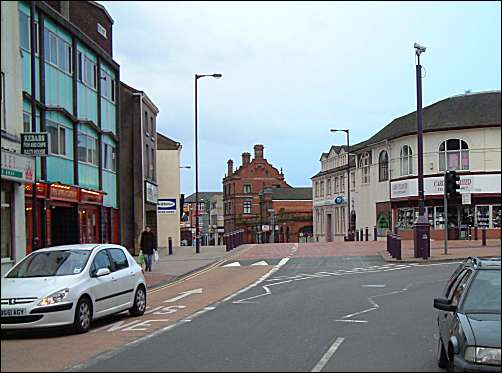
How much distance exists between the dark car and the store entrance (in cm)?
2114

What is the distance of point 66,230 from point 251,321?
1610 cm

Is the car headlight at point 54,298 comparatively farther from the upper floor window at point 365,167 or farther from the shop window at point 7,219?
the upper floor window at point 365,167

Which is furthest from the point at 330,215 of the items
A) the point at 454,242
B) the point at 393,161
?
the point at 454,242

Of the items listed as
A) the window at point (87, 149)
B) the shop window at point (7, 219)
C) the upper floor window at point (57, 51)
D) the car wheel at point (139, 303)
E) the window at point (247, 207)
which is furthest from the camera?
the window at point (247, 207)

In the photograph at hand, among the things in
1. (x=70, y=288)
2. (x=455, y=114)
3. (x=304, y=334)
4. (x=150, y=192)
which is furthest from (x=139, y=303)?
(x=150, y=192)

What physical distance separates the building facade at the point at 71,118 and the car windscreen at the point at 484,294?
15790mm

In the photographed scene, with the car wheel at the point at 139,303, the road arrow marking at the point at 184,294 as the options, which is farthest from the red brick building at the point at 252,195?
the car wheel at the point at 139,303

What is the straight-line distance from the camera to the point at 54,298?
12266 mm

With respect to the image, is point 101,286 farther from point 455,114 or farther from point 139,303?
point 455,114

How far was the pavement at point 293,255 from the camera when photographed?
2784 cm

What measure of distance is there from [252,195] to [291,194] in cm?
642

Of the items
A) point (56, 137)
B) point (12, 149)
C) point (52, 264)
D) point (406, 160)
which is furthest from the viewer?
point (406, 160)

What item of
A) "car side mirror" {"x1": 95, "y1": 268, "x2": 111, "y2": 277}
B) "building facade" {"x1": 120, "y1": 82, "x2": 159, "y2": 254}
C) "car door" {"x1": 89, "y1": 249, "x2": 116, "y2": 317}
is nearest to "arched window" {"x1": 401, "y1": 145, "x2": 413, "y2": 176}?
"building facade" {"x1": 120, "y1": 82, "x2": 159, "y2": 254}

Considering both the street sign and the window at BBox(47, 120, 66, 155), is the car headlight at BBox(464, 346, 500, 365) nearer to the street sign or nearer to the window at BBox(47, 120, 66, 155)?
the street sign
